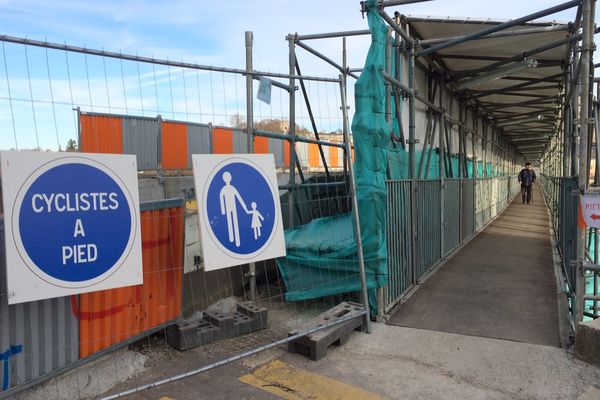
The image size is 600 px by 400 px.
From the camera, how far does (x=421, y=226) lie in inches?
259

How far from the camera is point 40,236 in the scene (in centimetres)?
267

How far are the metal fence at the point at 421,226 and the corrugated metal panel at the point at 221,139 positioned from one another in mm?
2437

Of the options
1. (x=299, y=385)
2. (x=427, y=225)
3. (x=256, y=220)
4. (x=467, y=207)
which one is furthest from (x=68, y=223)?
(x=467, y=207)

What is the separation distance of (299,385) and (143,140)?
20.2 feet

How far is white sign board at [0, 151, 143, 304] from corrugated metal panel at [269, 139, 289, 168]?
16.1 ft

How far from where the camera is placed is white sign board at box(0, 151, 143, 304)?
8.50 feet

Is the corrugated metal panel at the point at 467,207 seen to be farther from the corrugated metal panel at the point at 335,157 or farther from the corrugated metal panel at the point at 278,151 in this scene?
the corrugated metal panel at the point at 278,151

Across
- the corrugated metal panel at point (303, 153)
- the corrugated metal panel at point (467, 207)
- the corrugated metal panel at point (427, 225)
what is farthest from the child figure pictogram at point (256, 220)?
the corrugated metal panel at point (467, 207)

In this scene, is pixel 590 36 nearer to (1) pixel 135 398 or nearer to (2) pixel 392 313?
(2) pixel 392 313

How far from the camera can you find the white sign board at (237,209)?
11.4ft

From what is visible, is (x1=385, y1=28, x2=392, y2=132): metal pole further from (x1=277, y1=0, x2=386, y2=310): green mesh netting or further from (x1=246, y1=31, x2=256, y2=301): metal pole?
(x1=246, y1=31, x2=256, y2=301): metal pole

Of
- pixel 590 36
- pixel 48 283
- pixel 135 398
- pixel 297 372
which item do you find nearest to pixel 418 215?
pixel 590 36

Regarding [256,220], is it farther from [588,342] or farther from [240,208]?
[588,342]

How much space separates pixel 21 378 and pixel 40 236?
1.09 meters
